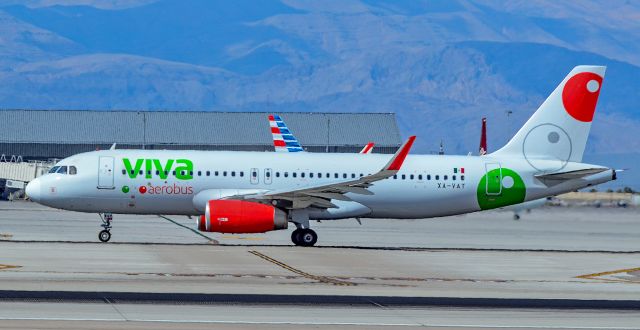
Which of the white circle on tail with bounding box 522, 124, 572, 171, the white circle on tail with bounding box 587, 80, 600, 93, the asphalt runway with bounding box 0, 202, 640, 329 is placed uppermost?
the white circle on tail with bounding box 587, 80, 600, 93

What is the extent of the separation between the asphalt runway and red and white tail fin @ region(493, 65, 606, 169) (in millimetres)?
3583

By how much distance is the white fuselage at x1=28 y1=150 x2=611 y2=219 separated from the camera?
153ft

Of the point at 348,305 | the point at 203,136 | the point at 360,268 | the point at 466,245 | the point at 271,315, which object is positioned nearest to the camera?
the point at 271,315

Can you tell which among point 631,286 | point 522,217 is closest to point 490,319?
point 631,286

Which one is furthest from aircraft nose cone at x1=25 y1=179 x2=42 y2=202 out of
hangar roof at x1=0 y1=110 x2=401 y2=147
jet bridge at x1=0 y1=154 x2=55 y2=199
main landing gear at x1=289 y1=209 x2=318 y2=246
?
hangar roof at x1=0 y1=110 x2=401 y2=147

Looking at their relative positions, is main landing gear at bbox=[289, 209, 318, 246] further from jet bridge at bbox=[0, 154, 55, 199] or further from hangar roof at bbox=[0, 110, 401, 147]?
hangar roof at bbox=[0, 110, 401, 147]

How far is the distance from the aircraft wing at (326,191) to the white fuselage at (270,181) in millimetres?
832

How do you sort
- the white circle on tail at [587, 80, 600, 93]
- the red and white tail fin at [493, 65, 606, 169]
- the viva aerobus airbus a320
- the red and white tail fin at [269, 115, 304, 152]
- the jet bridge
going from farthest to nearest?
1. the jet bridge
2. the red and white tail fin at [269, 115, 304, 152]
3. the red and white tail fin at [493, 65, 606, 169]
4. the white circle on tail at [587, 80, 600, 93]
5. the viva aerobus airbus a320

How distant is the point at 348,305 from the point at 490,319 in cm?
324

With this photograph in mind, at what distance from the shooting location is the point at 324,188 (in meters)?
45.0

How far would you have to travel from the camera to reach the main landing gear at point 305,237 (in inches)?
1828

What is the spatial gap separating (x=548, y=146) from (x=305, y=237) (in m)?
9.69

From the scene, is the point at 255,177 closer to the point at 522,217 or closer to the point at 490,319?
the point at 490,319

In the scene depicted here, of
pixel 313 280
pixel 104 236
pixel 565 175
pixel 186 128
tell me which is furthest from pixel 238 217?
pixel 186 128
